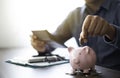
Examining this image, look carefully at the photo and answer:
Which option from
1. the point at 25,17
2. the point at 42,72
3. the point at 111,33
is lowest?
the point at 42,72

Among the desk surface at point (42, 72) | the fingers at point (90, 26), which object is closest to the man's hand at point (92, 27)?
the fingers at point (90, 26)

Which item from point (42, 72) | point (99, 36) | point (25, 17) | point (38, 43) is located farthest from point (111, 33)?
point (25, 17)

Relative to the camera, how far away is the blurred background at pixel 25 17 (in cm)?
200

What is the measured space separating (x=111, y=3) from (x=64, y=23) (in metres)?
0.33

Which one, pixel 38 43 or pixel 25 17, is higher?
pixel 25 17

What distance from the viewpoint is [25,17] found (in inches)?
79.4

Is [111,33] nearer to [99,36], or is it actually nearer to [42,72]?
[99,36]

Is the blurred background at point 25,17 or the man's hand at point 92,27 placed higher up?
the blurred background at point 25,17

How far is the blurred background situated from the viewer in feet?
6.57

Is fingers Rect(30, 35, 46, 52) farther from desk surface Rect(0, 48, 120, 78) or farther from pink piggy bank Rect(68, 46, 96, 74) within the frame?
pink piggy bank Rect(68, 46, 96, 74)

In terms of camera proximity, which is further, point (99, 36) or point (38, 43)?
point (38, 43)

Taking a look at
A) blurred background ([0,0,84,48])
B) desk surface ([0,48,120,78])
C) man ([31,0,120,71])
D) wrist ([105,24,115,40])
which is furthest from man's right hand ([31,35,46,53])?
blurred background ([0,0,84,48])

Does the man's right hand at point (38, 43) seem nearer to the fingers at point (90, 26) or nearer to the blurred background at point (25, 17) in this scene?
the fingers at point (90, 26)

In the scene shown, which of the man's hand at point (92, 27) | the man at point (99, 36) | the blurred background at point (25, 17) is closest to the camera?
the man's hand at point (92, 27)
